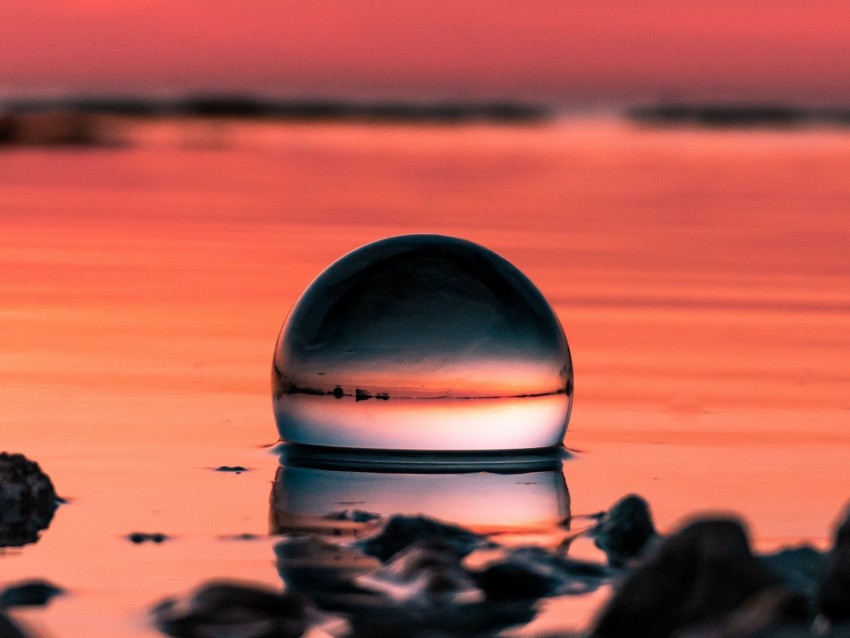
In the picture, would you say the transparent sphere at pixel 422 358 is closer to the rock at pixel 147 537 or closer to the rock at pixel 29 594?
the rock at pixel 147 537

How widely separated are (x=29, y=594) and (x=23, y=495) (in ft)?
4.08

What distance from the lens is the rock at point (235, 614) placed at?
16.5ft

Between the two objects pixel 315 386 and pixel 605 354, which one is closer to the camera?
pixel 315 386

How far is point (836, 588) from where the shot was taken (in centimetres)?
518

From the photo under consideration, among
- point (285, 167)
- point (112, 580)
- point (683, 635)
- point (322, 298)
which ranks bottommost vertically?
point (683, 635)

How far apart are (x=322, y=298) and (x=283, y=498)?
1223 millimetres

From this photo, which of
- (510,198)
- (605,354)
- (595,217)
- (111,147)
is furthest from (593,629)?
(111,147)

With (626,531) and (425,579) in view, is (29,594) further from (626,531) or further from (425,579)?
(626,531)

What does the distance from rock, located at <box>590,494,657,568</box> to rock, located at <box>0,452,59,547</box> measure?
1895 mm

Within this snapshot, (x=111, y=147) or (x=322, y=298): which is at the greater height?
(x=111, y=147)

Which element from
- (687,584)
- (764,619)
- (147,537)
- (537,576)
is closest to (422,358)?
(147,537)

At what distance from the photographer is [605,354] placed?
443 inches

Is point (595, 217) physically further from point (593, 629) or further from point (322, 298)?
point (593, 629)

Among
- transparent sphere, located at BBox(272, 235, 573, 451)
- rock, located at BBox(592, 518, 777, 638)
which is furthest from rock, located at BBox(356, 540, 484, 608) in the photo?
transparent sphere, located at BBox(272, 235, 573, 451)
